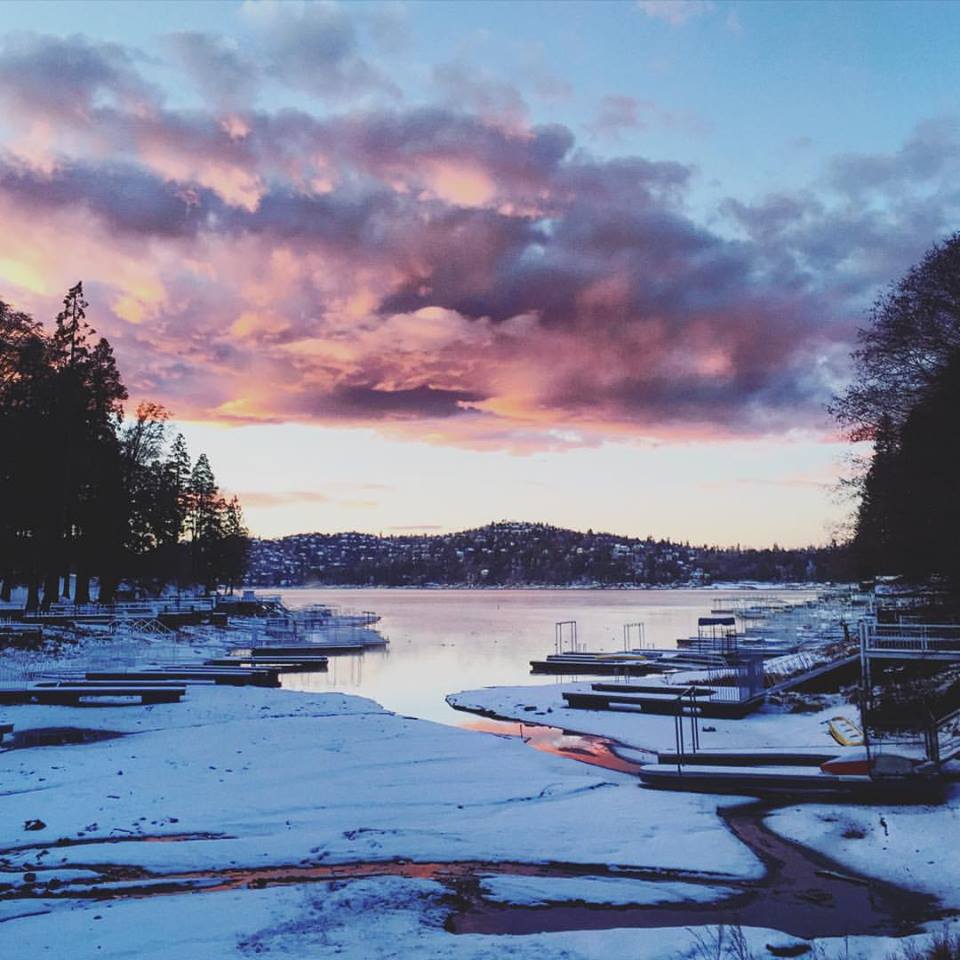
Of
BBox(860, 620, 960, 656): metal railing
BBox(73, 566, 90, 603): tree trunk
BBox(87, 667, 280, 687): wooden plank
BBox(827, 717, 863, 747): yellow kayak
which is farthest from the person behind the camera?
BBox(73, 566, 90, 603): tree trunk

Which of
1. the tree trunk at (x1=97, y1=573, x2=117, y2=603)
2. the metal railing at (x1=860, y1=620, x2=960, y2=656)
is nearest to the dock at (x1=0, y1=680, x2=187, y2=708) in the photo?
the metal railing at (x1=860, y1=620, x2=960, y2=656)

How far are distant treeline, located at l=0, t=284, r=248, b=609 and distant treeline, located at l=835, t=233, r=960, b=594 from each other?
34429mm

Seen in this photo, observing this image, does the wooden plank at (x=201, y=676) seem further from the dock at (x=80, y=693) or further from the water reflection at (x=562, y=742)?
the water reflection at (x=562, y=742)

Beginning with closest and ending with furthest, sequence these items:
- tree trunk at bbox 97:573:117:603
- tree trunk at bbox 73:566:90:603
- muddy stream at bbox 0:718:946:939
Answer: muddy stream at bbox 0:718:946:939, tree trunk at bbox 73:566:90:603, tree trunk at bbox 97:573:117:603

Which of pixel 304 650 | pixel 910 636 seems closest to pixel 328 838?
pixel 910 636

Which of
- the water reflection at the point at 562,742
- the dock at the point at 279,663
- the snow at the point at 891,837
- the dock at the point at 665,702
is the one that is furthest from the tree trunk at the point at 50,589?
the snow at the point at 891,837

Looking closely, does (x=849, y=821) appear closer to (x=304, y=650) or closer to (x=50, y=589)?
(x=304, y=650)

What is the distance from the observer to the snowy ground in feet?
27.1

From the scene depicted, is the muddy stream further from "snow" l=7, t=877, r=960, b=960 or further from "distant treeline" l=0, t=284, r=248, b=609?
"distant treeline" l=0, t=284, r=248, b=609

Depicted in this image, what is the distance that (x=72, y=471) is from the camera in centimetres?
4216

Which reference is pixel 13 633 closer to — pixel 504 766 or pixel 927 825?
pixel 504 766

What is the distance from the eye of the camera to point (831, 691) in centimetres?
2970

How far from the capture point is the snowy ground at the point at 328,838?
8.27 meters

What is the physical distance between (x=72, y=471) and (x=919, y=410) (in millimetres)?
37152
